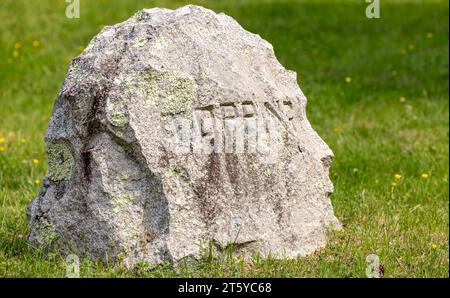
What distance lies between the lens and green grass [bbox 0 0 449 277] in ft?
17.2

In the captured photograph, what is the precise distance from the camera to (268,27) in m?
12.5

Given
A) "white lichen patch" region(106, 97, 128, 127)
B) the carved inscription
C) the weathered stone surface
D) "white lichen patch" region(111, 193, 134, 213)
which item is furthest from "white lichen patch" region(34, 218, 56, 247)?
the carved inscription

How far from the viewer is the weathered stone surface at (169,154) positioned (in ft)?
15.5

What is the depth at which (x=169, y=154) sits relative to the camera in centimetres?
470

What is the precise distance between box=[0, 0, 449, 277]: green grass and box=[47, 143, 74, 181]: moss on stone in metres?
0.52

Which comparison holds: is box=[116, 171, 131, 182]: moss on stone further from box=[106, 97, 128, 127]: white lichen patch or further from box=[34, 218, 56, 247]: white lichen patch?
box=[34, 218, 56, 247]: white lichen patch

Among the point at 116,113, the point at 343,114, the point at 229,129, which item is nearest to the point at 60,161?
the point at 116,113

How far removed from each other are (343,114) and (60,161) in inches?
204

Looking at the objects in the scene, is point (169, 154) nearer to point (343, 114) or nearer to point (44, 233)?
point (44, 233)

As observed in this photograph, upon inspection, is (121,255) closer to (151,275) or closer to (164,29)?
(151,275)

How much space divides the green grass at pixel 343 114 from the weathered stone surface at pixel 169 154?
0.58ft

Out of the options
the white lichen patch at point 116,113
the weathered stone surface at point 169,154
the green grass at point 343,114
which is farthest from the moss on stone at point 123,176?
the green grass at point 343,114

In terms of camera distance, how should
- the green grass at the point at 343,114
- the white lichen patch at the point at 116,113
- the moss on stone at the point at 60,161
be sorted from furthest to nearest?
the green grass at the point at 343,114, the moss on stone at the point at 60,161, the white lichen patch at the point at 116,113

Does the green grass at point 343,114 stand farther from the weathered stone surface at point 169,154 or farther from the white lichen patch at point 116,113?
the white lichen patch at point 116,113
